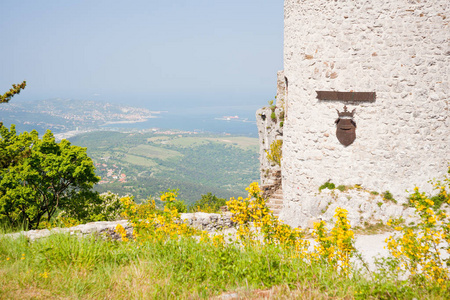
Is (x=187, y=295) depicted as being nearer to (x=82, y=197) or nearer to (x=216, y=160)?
(x=82, y=197)

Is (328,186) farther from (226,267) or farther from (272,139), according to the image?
(272,139)

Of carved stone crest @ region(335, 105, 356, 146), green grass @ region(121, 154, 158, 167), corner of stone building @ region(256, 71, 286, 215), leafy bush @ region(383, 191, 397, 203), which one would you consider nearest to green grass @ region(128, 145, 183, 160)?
green grass @ region(121, 154, 158, 167)

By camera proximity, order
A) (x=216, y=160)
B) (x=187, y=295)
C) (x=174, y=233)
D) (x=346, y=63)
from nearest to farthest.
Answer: (x=187, y=295) → (x=174, y=233) → (x=346, y=63) → (x=216, y=160)

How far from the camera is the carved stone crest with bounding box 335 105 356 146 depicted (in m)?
8.85

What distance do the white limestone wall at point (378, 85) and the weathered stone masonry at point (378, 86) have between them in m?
0.03

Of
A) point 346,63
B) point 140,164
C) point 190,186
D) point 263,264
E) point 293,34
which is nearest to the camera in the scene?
point 263,264

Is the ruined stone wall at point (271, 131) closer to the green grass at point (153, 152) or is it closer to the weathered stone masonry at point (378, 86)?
the weathered stone masonry at point (378, 86)

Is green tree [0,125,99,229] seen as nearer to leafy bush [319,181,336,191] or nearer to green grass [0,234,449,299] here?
green grass [0,234,449,299]

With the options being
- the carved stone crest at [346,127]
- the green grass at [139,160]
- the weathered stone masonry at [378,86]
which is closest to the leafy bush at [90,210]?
the weathered stone masonry at [378,86]

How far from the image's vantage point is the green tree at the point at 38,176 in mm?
16297

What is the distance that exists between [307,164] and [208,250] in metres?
5.57

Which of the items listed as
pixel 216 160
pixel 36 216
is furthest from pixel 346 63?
pixel 216 160

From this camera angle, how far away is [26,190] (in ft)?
53.4

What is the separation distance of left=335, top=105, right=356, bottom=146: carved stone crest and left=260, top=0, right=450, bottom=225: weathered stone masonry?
13 centimetres
